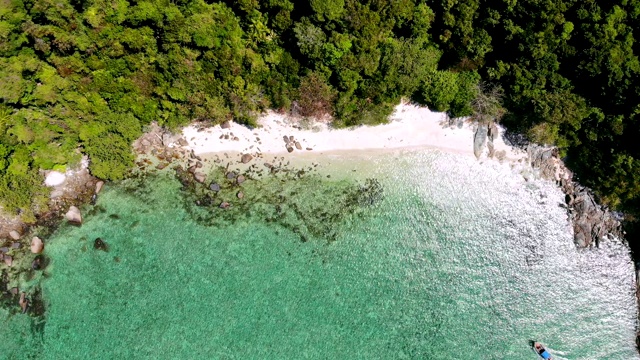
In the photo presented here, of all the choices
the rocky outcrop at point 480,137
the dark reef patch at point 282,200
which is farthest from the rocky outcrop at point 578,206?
the dark reef patch at point 282,200

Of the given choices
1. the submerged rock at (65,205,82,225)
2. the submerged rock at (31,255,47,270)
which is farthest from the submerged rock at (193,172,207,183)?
the submerged rock at (31,255,47,270)

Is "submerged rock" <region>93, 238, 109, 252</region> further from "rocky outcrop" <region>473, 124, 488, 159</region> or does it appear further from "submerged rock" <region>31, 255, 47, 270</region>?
"rocky outcrop" <region>473, 124, 488, 159</region>

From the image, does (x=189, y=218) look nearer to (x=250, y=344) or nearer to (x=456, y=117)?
(x=250, y=344)

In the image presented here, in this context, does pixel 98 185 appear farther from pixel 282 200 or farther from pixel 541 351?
pixel 541 351

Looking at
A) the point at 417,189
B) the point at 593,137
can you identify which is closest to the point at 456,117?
the point at 417,189

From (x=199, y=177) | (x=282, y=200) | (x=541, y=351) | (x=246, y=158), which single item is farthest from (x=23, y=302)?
(x=541, y=351)
